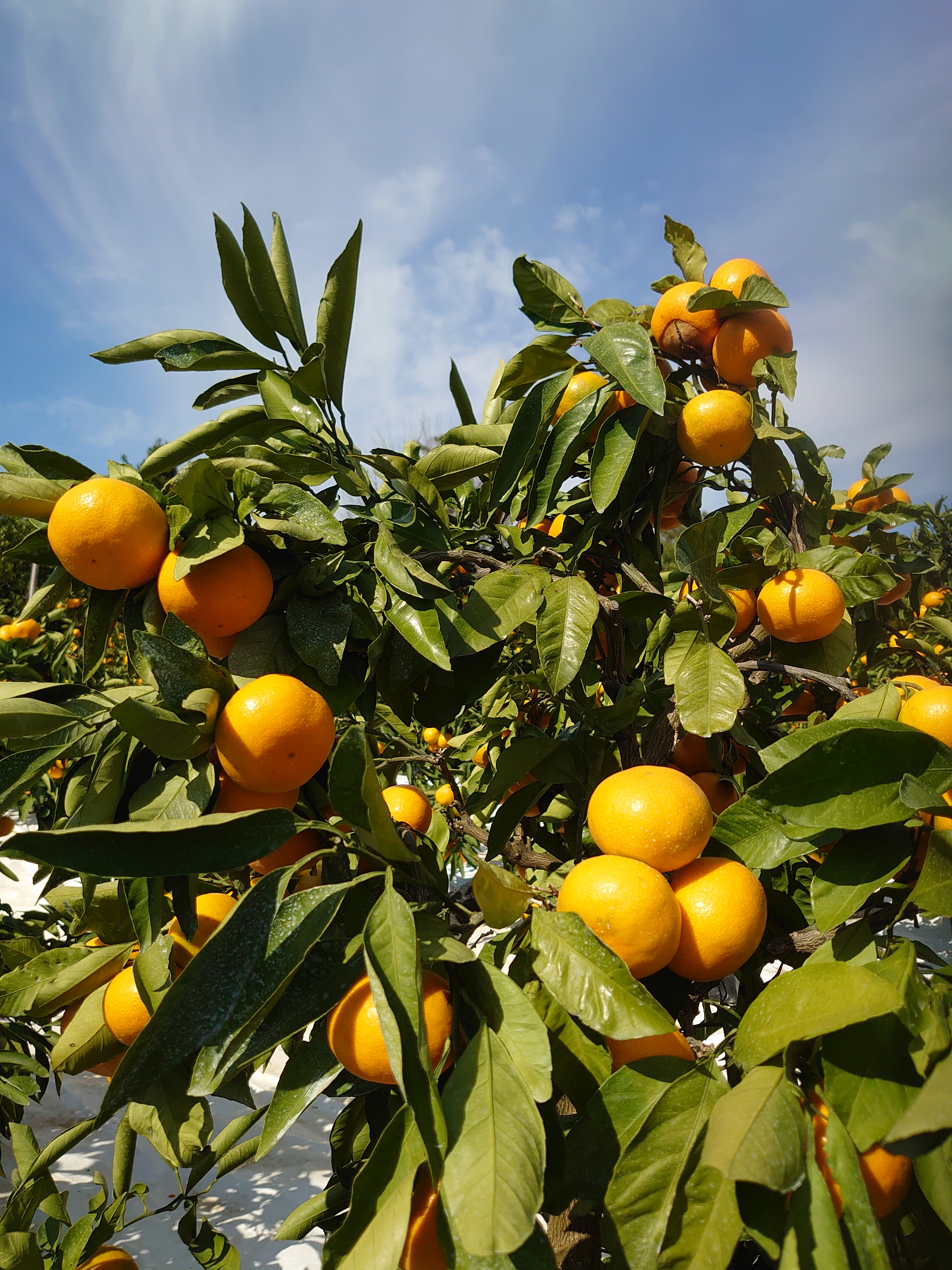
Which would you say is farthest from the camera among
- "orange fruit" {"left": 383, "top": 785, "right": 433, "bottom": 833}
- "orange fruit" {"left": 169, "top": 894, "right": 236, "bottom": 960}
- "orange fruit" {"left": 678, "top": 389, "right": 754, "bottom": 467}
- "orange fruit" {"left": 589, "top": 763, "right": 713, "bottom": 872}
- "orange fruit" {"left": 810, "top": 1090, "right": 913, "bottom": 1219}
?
"orange fruit" {"left": 383, "top": 785, "right": 433, "bottom": 833}

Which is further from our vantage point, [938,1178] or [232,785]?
[232,785]

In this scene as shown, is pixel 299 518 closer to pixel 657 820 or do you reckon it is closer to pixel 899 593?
pixel 657 820

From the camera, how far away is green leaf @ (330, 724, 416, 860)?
21.1 inches

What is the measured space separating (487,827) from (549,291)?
140 centimetres

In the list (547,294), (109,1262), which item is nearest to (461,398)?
(547,294)

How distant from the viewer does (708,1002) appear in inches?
33.5

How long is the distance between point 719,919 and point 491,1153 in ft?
0.88

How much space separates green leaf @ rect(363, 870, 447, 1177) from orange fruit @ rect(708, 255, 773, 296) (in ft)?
2.96

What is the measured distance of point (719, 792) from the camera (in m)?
0.95

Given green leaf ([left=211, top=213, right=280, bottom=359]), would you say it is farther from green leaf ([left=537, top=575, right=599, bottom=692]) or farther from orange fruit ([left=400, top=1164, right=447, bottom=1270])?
orange fruit ([left=400, top=1164, right=447, bottom=1270])

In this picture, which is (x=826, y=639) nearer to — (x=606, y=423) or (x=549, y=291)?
(x=606, y=423)

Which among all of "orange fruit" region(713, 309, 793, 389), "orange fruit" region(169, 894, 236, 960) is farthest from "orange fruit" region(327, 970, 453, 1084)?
"orange fruit" region(713, 309, 793, 389)

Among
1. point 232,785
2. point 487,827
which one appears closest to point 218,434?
point 232,785

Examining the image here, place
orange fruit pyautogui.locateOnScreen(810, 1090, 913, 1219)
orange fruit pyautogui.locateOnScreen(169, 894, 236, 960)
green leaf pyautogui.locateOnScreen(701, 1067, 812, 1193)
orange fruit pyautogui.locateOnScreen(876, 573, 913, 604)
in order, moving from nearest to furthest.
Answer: green leaf pyautogui.locateOnScreen(701, 1067, 812, 1193) < orange fruit pyautogui.locateOnScreen(810, 1090, 913, 1219) < orange fruit pyautogui.locateOnScreen(169, 894, 236, 960) < orange fruit pyautogui.locateOnScreen(876, 573, 913, 604)
